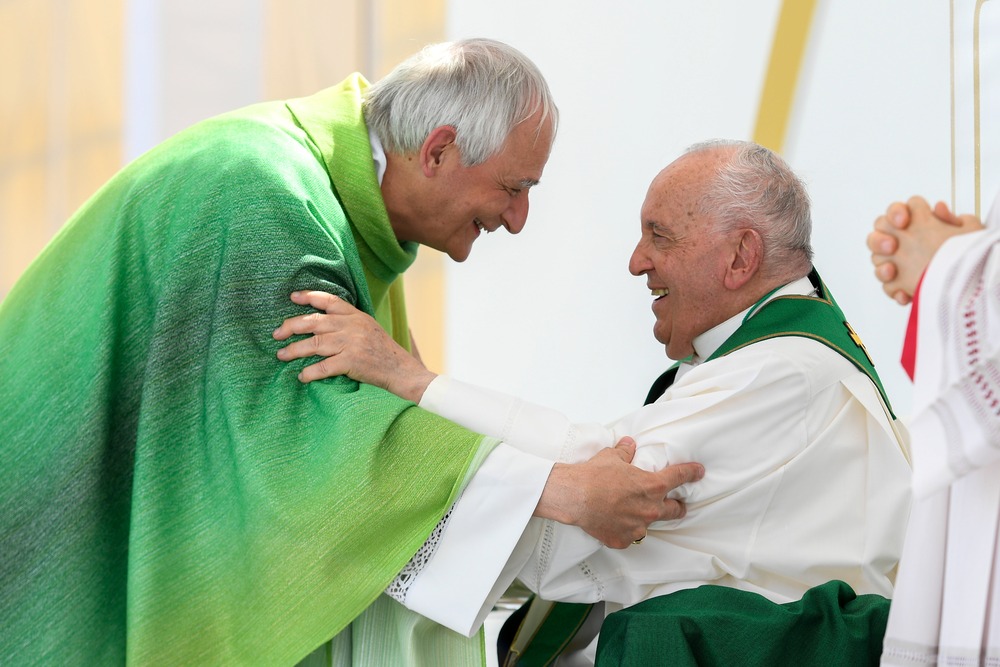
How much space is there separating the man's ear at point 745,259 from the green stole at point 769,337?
10 cm

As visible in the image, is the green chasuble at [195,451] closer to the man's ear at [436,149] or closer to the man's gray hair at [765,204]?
the man's ear at [436,149]

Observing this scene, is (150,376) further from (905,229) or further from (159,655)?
(905,229)

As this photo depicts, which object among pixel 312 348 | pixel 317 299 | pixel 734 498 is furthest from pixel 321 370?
pixel 734 498

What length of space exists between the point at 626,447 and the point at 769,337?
20.6 inches

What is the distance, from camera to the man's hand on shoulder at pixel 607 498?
235 centimetres

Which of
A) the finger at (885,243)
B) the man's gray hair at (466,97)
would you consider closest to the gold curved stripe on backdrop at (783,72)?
the man's gray hair at (466,97)

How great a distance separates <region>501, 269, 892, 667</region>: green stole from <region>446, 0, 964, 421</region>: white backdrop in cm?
205

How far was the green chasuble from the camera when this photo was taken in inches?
88.5

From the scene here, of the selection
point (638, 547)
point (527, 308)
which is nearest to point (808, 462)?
point (638, 547)

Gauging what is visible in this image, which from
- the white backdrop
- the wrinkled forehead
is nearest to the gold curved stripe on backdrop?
the white backdrop

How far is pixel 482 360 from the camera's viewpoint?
17.1 ft

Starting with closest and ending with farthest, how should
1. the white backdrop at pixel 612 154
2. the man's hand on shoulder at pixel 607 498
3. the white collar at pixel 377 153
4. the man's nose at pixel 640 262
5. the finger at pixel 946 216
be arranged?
the finger at pixel 946 216, the man's hand on shoulder at pixel 607 498, the white collar at pixel 377 153, the man's nose at pixel 640 262, the white backdrop at pixel 612 154

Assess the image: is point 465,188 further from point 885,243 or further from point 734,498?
point 885,243

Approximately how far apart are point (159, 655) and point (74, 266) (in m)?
0.86
